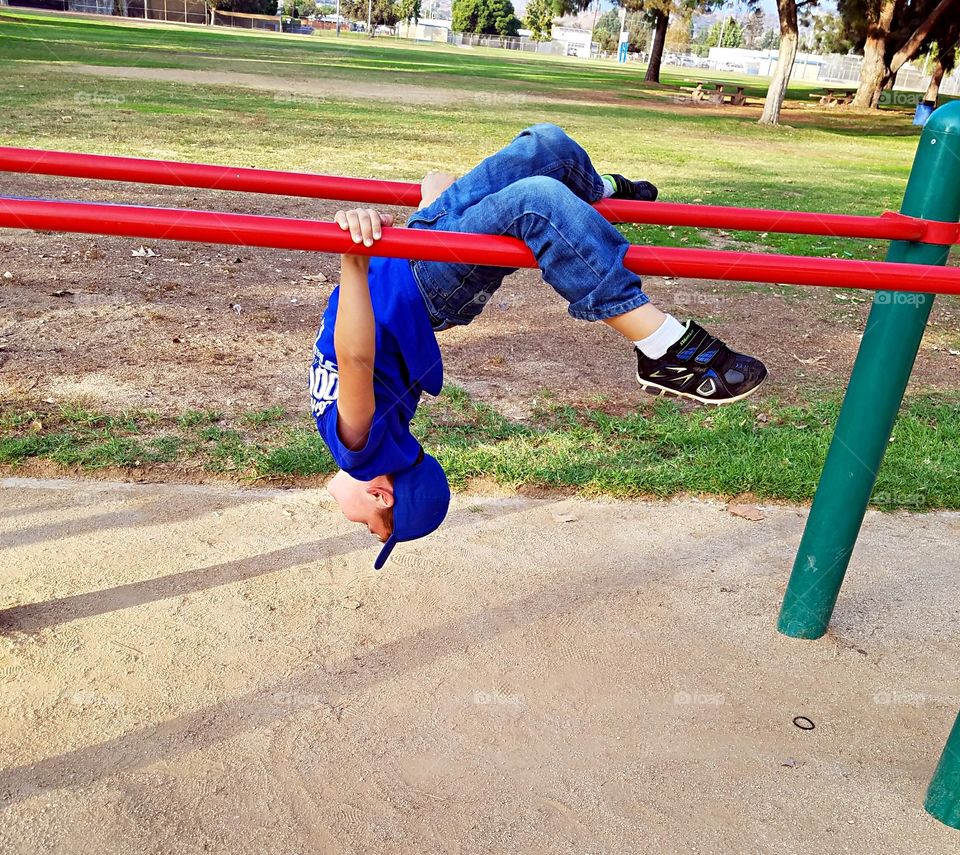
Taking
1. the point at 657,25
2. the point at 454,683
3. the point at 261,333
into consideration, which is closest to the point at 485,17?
the point at 657,25

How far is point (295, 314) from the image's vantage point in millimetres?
5254

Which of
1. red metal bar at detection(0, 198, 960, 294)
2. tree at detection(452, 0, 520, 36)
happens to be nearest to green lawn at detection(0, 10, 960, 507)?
red metal bar at detection(0, 198, 960, 294)

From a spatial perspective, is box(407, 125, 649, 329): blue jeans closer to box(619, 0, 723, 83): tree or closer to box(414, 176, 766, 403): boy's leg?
box(414, 176, 766, 403): boy's leg

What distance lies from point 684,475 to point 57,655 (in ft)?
7.48

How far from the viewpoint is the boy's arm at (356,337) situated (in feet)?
5.58

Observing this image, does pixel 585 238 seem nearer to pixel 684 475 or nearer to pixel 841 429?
pixel 841 429

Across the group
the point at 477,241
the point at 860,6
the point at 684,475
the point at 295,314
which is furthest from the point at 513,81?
the point at 477,241

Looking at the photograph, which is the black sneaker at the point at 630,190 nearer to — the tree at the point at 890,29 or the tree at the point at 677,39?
the tree at the point at 890,29

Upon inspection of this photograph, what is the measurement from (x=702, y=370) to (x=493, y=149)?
1078 centimetres

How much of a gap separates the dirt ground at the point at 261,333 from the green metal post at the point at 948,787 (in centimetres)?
234

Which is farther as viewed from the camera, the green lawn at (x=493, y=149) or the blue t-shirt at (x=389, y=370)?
the green lawn at (x=493, y=149)

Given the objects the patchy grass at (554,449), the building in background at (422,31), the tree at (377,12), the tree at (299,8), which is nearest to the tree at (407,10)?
the tree at (377,12)

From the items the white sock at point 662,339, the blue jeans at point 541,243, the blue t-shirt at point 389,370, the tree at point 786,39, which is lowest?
the blue t-shirt at point 389,370

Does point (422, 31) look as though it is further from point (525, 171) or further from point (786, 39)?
point (525, 171)
